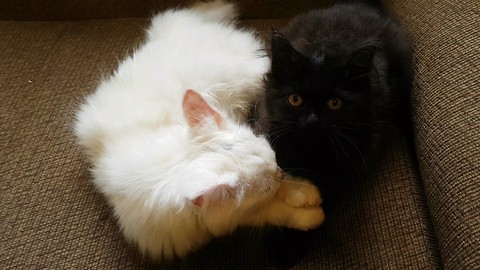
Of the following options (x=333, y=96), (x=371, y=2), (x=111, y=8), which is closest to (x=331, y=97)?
(x=333, y=96)

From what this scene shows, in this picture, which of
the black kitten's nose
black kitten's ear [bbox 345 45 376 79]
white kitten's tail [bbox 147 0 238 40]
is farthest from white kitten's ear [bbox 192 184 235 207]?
white kitten's tail [bbox 147 0 238 40]

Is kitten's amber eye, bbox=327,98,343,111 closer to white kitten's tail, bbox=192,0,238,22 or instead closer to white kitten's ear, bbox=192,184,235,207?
white kitten's ear, bbox=192,184,235,207

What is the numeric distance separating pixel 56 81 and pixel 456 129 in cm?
112

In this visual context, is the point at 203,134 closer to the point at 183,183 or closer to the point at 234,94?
the point at 183,183

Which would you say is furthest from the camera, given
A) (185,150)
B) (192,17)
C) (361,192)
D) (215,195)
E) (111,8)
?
(111,8)

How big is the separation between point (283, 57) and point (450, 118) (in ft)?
1.28

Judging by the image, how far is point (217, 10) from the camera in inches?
60.0

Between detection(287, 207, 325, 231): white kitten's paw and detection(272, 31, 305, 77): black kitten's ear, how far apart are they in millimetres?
317

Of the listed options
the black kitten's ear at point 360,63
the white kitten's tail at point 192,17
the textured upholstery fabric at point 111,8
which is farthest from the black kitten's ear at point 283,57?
the textured upholstery fabric at point 111,8

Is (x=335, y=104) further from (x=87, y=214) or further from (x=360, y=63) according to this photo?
(x=87, y=214)

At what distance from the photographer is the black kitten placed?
107 cm

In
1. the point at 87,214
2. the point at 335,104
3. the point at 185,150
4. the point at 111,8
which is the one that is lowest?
the point at 87,214

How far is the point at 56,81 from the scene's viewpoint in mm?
1461

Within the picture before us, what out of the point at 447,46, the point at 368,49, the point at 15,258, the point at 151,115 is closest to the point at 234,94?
the point at 151,115
